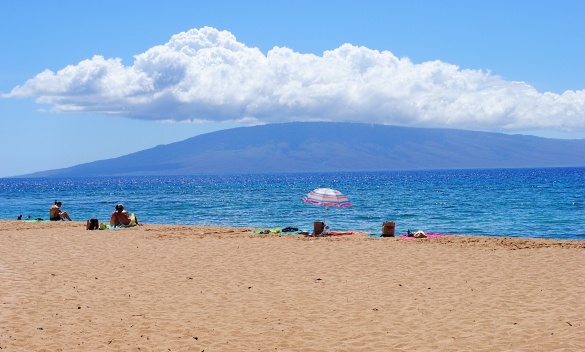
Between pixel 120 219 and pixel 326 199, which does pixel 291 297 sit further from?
pixel 120 219

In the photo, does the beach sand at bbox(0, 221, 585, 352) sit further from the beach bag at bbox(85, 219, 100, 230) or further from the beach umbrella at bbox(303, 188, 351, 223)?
the beach bag at bbox(85, 219, 100, 230)

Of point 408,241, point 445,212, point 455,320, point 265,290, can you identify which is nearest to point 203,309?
point 265,290

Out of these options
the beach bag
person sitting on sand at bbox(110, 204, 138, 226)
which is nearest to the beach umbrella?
person sitting on sand at bbox(110, 204, 138, 226)

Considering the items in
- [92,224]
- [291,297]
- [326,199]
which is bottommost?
[291,297]

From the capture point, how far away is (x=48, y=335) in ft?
33.3

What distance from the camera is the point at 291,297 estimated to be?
13.0m

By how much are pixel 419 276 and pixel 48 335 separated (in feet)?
27.2

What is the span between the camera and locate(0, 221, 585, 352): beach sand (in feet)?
32.8

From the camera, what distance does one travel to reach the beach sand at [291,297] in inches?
393

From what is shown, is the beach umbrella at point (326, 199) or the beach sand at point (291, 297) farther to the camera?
the beach umbrella at point (326, 199)

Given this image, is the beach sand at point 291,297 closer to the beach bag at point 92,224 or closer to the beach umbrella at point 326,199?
the beach umbrella at point 326,199

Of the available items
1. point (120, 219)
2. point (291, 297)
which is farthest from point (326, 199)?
point (291, 297)

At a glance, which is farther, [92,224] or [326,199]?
[92,224]

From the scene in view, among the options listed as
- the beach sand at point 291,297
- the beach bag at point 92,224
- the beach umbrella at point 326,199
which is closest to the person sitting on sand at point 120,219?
the beach bag at point 92,224
